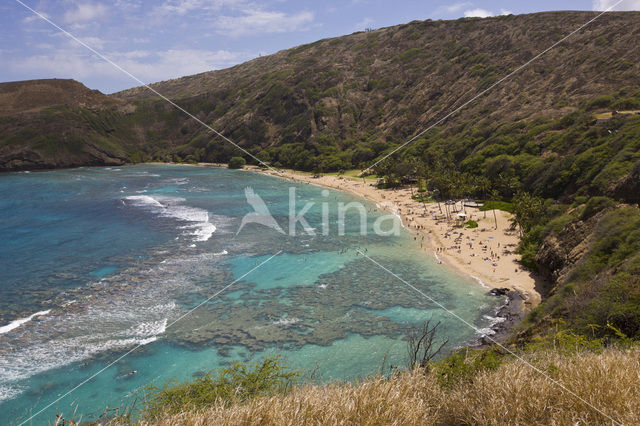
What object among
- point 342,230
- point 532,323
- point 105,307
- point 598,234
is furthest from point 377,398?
point 342,230

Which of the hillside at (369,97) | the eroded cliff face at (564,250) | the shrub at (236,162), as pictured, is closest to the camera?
the eroded cliff face at (564,250)

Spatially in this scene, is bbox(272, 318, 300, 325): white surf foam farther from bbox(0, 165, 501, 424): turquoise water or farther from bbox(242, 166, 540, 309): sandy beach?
bbox(242, 166, 540, 309): sandy beach

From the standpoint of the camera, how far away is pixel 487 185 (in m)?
58.8

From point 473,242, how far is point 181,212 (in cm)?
4427

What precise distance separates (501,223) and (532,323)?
28.1 meters

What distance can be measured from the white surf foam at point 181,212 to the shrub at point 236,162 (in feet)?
151

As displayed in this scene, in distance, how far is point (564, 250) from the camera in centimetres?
3134

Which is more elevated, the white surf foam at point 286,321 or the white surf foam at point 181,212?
the white surf foam at point 181,212

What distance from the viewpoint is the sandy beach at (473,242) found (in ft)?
116

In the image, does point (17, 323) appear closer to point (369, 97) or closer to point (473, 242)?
point (473, 242)

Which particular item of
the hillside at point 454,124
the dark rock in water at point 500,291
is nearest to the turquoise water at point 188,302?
the dark rock in water at point 500,291

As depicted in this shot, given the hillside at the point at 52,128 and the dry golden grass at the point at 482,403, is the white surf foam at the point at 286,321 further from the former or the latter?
the hillside at the point at 52,128

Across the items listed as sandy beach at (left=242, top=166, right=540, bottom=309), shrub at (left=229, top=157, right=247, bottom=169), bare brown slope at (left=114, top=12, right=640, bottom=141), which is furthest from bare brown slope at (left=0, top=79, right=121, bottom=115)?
sandy beach at (left=242, top=166, right=540, bottom=309)

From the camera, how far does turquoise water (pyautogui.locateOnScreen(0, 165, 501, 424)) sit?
23.8 m
